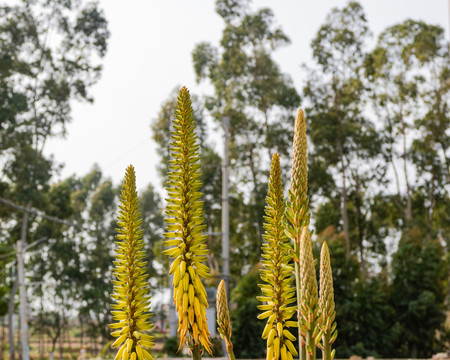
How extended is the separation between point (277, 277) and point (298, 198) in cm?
13

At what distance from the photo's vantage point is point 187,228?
3.12 feet

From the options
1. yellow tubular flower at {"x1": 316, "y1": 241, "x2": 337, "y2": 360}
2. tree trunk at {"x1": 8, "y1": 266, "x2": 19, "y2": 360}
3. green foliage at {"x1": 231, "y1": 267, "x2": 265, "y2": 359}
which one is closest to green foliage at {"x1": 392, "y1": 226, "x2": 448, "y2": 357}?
green foliage at {"x1": 231, "y1": 267, "x2": 265, "y2": 359}

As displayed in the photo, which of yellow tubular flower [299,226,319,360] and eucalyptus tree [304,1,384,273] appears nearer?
yellow tubular flower [299,226,319,360]

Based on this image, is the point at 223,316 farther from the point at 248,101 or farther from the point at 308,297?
the point at 248,101

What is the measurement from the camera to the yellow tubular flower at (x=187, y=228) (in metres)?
0.93

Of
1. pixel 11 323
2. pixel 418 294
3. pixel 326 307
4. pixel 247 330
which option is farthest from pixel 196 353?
pixel 11 323

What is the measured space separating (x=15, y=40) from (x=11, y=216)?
810cm

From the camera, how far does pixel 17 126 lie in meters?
27.3

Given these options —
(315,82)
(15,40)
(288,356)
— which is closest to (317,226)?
(315,82)

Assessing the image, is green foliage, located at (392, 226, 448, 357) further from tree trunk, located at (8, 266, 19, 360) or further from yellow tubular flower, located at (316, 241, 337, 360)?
yellow tubular flower, located at (316, 241, 337, 360)

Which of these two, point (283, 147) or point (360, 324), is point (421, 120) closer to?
point (283, 147)

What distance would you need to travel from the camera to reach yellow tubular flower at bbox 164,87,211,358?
3.04ft

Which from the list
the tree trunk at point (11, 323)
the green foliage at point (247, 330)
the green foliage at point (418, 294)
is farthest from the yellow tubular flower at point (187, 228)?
the tree trunk at point (11, 323)

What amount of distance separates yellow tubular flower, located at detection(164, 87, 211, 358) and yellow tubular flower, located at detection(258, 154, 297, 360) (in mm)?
104
